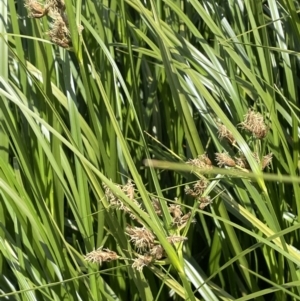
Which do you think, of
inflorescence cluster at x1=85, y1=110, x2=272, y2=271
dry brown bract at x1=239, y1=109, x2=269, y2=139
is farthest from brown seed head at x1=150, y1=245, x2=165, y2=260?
dry brown bract at x1=239, y1=109, x2=269, y2=139

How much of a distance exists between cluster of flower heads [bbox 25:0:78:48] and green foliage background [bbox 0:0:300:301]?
0.05 ft

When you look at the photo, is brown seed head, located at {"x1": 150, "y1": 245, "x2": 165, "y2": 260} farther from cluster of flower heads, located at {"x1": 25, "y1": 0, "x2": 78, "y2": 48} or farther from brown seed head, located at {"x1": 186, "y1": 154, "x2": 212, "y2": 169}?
cluster of flower heads, located at {"x1": 25, "y1": 0, "x2": 78, "y2": 48}

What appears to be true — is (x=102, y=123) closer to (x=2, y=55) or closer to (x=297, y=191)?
(x=2, y=55)

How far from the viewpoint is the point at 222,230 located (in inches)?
38.7

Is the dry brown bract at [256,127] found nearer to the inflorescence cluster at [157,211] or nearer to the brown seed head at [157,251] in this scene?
the inflorescence cluster at [157,211]

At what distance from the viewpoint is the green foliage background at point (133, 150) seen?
776 millimetres

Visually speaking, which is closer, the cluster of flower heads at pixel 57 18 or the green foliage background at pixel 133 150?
the cluster of flower heads at pixel 57 18

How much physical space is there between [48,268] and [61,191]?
118 mm

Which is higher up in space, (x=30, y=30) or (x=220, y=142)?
(x=30, y=30)

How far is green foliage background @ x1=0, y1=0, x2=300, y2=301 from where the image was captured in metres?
0.78

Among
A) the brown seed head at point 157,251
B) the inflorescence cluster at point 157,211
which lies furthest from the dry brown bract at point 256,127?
the brown seed head at point 157,251

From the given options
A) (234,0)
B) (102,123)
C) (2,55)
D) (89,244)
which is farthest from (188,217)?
(234,0)

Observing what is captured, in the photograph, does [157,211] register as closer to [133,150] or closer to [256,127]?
[256,127]

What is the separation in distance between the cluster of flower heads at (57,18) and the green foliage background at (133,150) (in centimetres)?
1
